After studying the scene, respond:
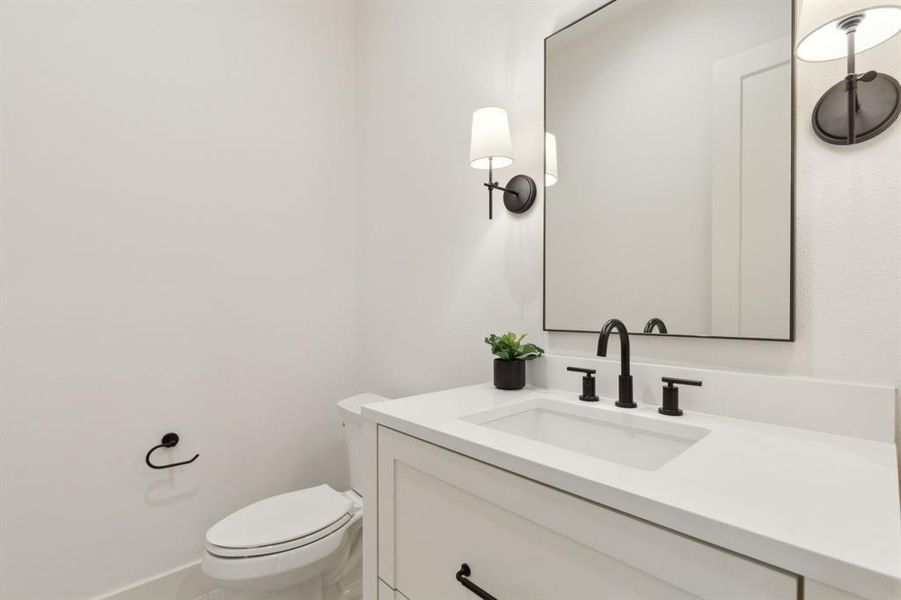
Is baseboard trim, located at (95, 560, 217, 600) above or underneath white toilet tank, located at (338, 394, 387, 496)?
underneath

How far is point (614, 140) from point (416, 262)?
2.89 ft

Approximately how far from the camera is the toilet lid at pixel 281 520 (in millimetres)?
1271

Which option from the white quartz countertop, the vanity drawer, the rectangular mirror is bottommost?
the vanity drawer

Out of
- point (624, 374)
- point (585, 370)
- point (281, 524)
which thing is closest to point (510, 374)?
point (585, 370)

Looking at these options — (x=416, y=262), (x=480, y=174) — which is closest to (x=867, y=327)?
A: (x=480, y=174)

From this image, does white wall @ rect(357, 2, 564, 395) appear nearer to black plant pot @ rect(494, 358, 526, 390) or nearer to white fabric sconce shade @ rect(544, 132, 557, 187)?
white fabric sconce shade @ rect(544, 132, 557, 187)

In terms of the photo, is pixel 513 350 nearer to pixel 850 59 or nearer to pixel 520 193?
pixel 520 193

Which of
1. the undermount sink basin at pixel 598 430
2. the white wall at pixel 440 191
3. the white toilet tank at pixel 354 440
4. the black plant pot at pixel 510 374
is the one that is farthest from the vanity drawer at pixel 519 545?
the white toilet tank at pixel 354 440

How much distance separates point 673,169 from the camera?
3.34 ft

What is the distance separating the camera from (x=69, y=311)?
1.39m

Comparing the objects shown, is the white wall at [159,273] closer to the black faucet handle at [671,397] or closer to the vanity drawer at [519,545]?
the vanity drawer at [519,545]

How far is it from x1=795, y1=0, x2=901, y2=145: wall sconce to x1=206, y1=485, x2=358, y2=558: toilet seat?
1.63 metres

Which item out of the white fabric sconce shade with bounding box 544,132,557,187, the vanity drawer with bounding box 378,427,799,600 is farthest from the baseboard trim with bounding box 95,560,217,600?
the white fabric sconce shade with bounding box 544,132,557,187

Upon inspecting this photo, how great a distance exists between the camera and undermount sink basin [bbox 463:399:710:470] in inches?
32.5
